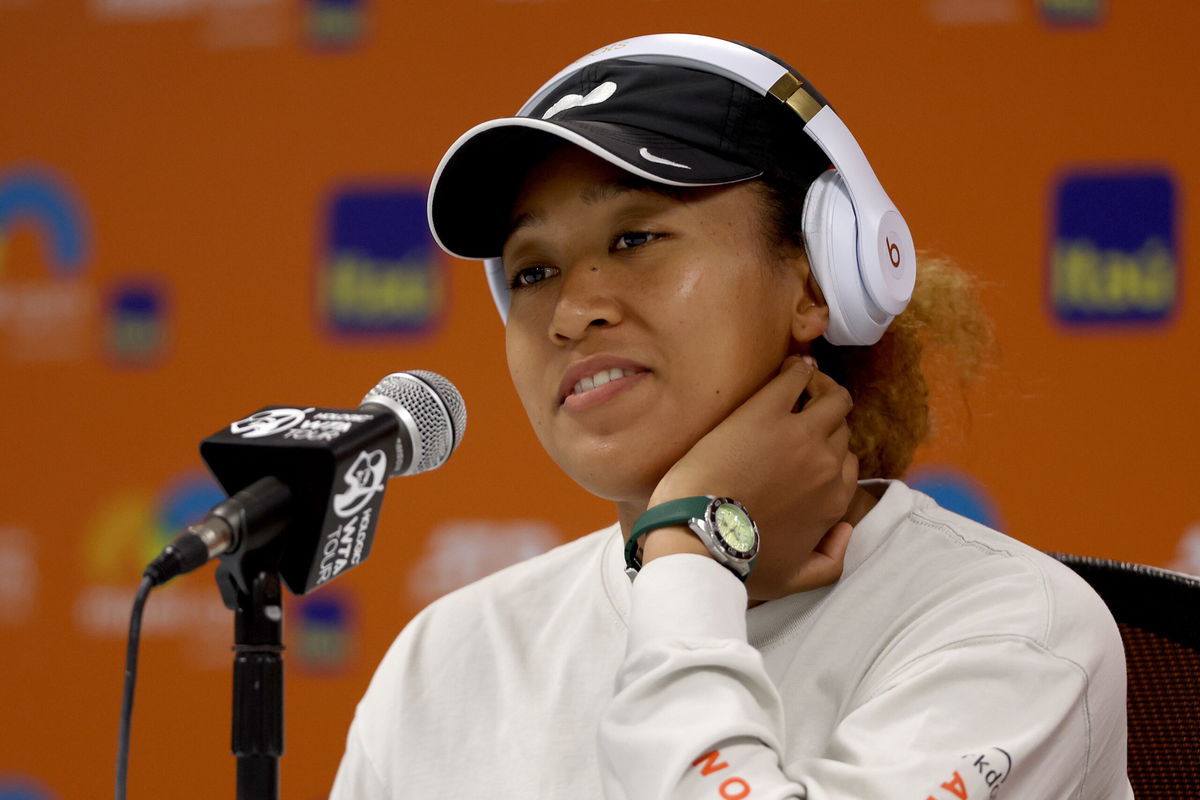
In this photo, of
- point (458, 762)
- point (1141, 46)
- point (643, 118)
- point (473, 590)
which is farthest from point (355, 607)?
point (1141, 46)

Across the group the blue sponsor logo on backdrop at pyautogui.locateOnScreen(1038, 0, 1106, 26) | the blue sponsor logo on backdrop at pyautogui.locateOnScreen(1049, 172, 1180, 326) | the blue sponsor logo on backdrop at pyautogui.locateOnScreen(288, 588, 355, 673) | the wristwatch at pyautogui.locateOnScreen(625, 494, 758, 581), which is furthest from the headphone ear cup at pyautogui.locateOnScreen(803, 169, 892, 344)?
the blue sponsor logo on backdrop at pyautogui.locateOnScreen(288, 588, 355, 673)

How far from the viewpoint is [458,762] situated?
141 centimetres

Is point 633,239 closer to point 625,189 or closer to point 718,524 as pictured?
point 625,189

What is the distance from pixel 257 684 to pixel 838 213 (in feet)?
2.47

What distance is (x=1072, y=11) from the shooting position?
7.61ft

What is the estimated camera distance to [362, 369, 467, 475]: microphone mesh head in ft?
3.40

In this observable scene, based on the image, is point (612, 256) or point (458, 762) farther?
point (458, 762)

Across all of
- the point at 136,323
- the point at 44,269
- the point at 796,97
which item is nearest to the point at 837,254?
the point at 796,97

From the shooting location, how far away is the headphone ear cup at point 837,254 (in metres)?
1.29

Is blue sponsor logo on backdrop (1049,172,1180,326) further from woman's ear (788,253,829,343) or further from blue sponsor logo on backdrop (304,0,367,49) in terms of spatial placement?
blue sponsor logo on backdrop (304,0,367,49)

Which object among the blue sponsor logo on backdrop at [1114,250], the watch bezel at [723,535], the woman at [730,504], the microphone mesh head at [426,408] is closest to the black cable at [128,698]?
the microphone mesh head at [426,408]

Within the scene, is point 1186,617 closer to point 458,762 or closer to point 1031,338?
point 458,762

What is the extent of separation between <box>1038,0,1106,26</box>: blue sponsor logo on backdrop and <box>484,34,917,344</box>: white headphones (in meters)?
1.23

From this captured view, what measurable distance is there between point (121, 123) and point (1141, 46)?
2164 mm
